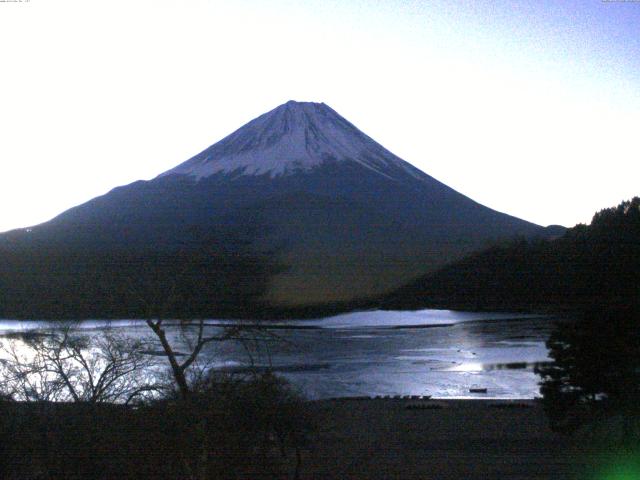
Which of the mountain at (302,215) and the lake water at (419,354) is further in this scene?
the lake water at (419,354)

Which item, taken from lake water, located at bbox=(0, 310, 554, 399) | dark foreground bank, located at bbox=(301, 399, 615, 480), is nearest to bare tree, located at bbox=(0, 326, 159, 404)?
dark foreground bank, located at bbox=(301, 399, 615, 480)

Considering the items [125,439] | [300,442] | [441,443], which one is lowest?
[441,443]

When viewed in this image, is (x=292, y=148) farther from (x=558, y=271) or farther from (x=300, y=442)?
(x=300, y=442)

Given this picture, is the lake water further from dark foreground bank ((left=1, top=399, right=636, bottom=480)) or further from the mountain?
dark foreground bank ((left=1, top=399, right=636, bottom=480))

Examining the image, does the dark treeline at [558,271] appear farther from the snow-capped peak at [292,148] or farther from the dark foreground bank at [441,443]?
the snow-capped peak at [292,148]

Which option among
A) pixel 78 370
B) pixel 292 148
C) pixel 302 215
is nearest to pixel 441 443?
pixel 78 370

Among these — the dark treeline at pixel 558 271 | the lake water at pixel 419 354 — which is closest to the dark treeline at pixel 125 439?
the lake water at pixel 419 354

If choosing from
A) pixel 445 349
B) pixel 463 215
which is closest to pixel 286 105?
pixel 463 215
